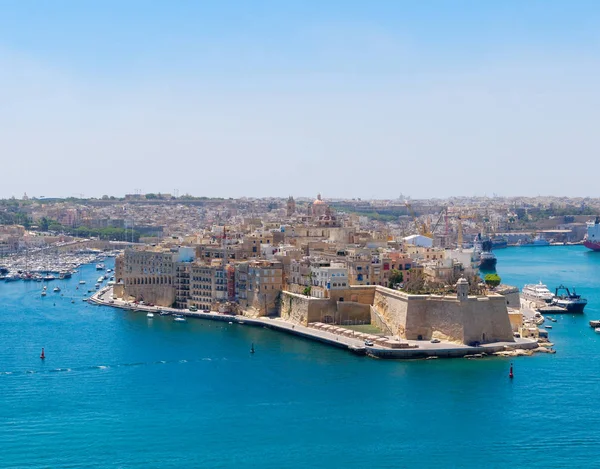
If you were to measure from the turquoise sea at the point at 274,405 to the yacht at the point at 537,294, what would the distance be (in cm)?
531

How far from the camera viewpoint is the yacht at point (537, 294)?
32031 mm

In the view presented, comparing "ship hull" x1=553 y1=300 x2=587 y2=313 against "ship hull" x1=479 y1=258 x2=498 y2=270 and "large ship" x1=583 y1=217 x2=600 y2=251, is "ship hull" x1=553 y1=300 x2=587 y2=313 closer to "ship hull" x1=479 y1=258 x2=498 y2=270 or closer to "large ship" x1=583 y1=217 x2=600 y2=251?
"ship hull" x1=479 y1=258 x2=498 y2=270

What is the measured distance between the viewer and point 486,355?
74.0 feet

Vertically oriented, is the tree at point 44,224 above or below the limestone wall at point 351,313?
above

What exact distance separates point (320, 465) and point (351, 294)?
39.6ft

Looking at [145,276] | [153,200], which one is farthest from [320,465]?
[153,200]

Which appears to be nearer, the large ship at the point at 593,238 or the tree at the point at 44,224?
the large ship at the point at 593,238

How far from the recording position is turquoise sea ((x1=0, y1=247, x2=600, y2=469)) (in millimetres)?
15680

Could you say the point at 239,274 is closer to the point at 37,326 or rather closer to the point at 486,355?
the point at 37,326

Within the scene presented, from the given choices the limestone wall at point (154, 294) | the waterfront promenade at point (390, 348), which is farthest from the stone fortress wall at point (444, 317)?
the limestone wall at point (154, 294)

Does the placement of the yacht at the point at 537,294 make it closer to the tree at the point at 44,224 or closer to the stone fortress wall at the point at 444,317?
the stone fortress wall at the point at 444,317

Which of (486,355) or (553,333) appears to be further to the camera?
(553,333)

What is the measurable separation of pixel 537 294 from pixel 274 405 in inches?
647

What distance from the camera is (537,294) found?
1280 inches
